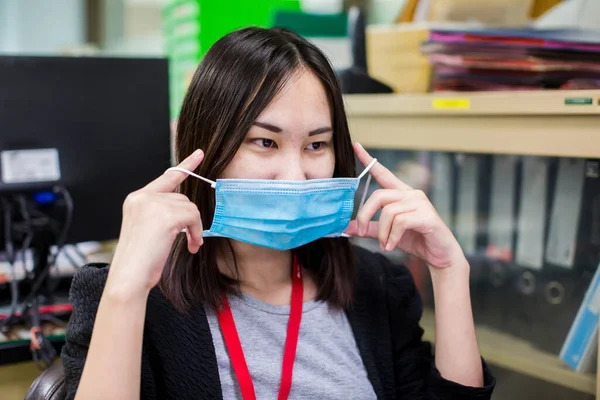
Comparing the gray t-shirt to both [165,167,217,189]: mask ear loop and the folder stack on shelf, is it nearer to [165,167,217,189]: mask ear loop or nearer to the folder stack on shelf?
[165,167,217,189]: mask ear loop

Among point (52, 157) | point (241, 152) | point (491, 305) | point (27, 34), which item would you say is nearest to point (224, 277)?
point (241, 152)

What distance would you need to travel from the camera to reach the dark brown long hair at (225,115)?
1.10 meters

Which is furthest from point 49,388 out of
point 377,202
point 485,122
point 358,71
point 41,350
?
point 358,71

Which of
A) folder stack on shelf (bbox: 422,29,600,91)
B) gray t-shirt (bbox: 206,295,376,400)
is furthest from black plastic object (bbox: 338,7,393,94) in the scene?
gray t-shirt (bbox: 206,295,376,400)

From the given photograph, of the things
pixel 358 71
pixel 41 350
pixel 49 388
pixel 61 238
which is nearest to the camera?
pixel 49 388

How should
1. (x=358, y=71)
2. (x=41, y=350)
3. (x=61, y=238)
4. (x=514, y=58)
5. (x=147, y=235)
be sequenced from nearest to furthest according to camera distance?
(x=147, y=235) → (x=41, y=350) → (x=514, y=58) → (x=61, y=238) → (x=358, y=71)

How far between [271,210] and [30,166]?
74 centimetres

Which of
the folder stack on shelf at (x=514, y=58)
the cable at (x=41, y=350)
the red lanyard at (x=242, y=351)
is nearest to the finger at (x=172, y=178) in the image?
the red lanyard at (x=242, y=351)

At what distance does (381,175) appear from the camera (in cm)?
126

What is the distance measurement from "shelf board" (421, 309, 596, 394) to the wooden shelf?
411 millimetres

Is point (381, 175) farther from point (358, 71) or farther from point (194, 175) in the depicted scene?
point (358, 71)

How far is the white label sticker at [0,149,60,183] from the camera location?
1.50 metres

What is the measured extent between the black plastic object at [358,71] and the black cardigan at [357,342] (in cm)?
57

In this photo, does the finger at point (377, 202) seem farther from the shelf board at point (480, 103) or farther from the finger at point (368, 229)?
the shelf board at point (480, 103)
